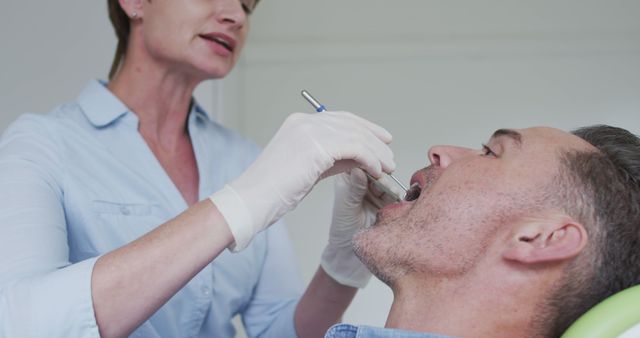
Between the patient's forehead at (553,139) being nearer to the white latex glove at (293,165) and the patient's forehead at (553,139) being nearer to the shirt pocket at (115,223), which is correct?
the white latex glove at (293,165)

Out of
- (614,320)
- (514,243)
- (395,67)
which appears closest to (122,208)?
(514,243)

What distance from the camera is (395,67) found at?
2.48m

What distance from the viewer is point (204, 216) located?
3.12ft

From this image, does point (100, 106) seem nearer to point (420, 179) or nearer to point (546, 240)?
point (420, 179)

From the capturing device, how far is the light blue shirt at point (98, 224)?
906 mm

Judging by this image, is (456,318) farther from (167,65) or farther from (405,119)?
Answer: (405,119)

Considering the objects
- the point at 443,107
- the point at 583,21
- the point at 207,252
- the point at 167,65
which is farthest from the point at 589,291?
the point at 583,21

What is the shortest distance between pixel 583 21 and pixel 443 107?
1.88ft

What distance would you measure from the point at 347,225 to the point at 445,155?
0.99ft

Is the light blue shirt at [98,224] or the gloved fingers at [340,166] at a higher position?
Answer: the gloved fingers at [340,166]

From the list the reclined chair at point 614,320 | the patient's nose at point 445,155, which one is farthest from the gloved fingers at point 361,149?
the reclined chair at point 614,320

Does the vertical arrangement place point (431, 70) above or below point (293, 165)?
above

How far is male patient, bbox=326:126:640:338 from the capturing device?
101cm

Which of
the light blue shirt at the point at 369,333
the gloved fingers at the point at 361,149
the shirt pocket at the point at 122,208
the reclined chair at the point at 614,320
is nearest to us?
the reclined chair at the point at 614,320
